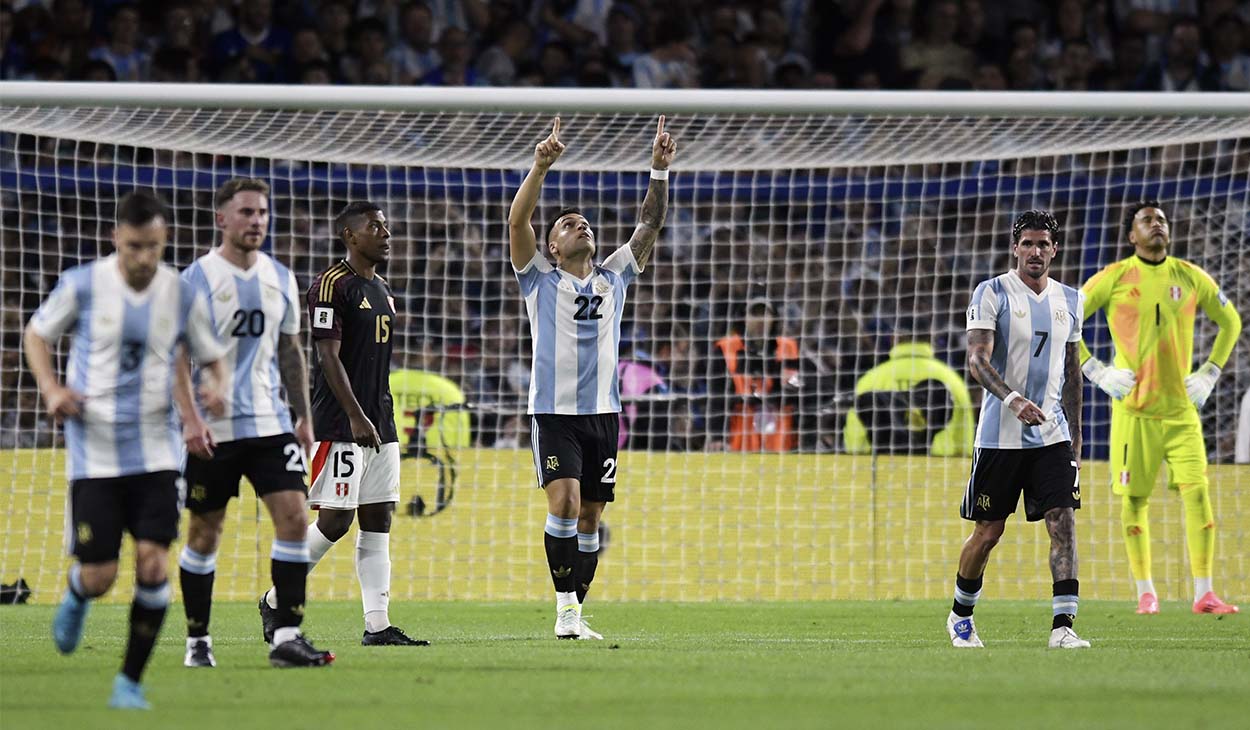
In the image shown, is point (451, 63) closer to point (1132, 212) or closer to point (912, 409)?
point (912, 409)

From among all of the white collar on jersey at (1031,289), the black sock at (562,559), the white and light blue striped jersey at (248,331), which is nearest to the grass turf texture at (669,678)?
the black sock at (562,559)

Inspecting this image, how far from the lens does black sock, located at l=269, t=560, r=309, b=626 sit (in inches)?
280

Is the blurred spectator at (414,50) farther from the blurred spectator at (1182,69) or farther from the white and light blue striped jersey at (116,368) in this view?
the white and light blue striped jersey at (116,368)

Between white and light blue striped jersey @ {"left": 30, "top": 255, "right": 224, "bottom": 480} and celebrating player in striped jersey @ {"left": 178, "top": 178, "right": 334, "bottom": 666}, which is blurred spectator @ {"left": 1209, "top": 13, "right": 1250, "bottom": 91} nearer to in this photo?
celebrating player in striped jersey @ {"left": 178, "top": 178, "right": 334, "bottom": 666}

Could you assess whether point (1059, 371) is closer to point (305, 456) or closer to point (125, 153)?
point (305, 456)

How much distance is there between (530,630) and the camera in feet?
32.5

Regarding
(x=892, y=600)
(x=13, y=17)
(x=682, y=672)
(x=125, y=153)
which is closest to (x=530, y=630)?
(x=682, y=672)

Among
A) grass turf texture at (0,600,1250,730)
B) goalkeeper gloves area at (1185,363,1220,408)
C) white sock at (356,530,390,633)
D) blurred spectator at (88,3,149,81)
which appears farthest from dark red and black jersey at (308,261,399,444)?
blurred spectator at (88,3,149,81)

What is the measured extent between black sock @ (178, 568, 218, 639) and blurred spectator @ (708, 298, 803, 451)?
270 inches

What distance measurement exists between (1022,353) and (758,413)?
5.46m

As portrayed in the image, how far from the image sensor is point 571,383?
9.06 meters

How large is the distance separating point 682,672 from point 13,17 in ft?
41.1

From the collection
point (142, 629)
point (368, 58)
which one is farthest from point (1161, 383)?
point (368, 58)

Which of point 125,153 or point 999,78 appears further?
point 999,78
